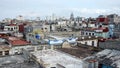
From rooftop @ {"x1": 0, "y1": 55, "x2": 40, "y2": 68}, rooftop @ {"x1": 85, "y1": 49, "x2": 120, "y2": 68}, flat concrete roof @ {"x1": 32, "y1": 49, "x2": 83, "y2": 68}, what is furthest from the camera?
rooftop @ {"x1": 0, "y1": 55, "x2": 40, "y2": 68}

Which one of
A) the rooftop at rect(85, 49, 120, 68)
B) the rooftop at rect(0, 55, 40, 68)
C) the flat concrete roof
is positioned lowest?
the rooftop at rect(0, 55, 40, 68)

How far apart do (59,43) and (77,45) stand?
304cm

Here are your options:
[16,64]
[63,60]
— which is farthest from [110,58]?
[16,64]

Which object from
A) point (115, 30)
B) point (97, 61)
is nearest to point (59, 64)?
point (97, 61)

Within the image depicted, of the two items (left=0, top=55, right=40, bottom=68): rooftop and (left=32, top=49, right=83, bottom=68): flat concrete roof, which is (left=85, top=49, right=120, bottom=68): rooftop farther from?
(left=0, top=55, right=40, bottom=68): rooftop

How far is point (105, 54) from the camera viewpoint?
1919 centimetres

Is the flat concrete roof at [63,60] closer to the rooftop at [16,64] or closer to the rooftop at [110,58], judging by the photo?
the rooftop at [16,64]

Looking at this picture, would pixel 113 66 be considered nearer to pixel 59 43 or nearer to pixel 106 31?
pixel 59 43

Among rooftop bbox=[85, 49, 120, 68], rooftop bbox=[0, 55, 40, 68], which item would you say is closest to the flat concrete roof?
rooftop bbox=[0, 55, 40, 68]

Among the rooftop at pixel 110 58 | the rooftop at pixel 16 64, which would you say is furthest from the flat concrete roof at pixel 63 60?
the rooftop at pixel 110 58

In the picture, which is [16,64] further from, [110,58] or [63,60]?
[110,58]

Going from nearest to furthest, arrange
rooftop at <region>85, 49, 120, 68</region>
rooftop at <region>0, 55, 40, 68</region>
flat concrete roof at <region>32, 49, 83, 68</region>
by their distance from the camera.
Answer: rooftop at <region>85, 49, 120, 68</region> → flat concrete roof at <region>32, 49, 83, 68</region> → rooftop at <region>0, 55, 40, 68</region>

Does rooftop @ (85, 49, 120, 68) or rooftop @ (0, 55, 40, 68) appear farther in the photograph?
rooftop @ (0, 55, 40, 68)

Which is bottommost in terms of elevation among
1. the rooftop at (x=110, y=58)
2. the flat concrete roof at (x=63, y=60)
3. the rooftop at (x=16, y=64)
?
the rooftop at (x=16, y=64)
